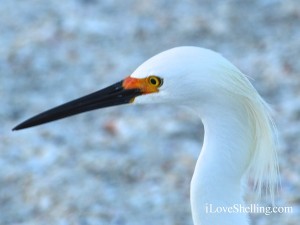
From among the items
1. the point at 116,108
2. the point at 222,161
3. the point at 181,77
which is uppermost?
the point at 116,108

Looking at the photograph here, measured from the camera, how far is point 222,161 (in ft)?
10.1

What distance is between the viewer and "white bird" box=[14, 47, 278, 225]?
2.99 m

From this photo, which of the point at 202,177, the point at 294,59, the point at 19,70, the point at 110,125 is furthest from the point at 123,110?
the point at 202,177

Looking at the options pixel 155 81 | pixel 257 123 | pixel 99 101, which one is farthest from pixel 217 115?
pixel 99 101

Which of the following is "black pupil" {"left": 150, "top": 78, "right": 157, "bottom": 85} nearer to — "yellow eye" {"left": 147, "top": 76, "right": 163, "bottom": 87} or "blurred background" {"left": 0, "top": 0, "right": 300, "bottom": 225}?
"yellow eye" {"left": 147, "top": 76, "right": 163, "bottom": 87}

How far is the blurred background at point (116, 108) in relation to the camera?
5039mm

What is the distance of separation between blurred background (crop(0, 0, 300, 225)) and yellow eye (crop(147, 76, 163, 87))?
76.6 inches

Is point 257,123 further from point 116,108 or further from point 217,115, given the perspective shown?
point 116,108

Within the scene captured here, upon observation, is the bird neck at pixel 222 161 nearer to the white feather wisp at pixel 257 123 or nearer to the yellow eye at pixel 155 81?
the white feather wisp at pixel 257 123

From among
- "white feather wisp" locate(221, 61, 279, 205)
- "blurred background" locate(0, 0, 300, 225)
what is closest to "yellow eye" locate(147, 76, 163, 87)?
"white feather wisp" locate(221, 61, 279, 205)

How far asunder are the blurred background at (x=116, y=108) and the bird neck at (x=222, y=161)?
68.6 inches

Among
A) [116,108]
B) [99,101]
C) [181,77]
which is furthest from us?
[116,108]

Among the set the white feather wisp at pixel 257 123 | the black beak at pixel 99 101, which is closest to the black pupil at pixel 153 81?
the black beak at pixel 99 101

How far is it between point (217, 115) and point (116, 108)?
295 cm
